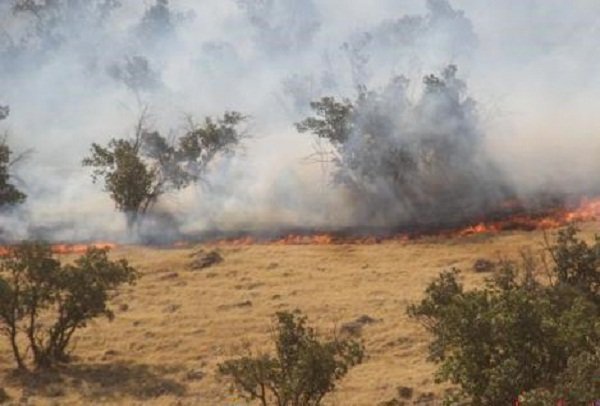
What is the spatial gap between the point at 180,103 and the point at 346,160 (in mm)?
59952

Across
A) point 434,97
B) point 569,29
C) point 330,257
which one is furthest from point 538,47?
point 330,257

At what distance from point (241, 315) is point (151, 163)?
3857cm

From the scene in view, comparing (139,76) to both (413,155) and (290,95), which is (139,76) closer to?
(290,95)

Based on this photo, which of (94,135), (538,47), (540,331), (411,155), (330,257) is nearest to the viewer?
(540,331)

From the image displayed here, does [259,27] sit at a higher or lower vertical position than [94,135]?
higher

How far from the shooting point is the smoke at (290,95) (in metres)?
68.6

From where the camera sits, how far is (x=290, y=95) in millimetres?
110562

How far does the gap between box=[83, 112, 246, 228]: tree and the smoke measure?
8.77 ft

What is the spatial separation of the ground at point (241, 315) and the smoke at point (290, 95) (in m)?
10.7

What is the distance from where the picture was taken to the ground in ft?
106

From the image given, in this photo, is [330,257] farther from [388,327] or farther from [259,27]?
[259,27]

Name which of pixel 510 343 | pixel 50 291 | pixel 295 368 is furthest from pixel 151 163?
pixel 510 343

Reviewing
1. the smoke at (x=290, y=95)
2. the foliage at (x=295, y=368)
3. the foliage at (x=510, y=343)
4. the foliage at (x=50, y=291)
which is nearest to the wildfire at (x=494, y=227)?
the smoke at (x=290, y=95)

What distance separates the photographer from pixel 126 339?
131 feet
